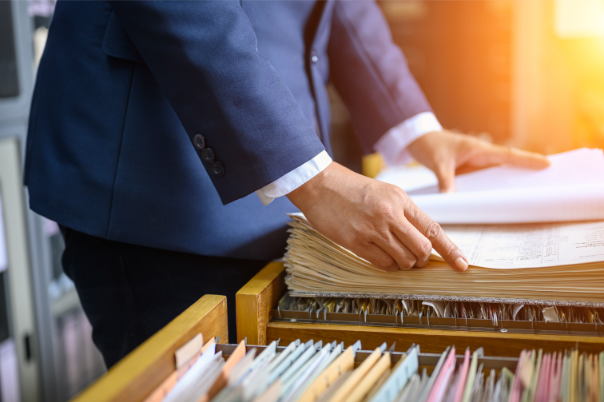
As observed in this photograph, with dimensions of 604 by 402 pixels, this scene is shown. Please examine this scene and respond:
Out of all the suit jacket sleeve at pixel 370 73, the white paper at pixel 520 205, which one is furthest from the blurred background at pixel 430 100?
the white paper at pixel 520 205

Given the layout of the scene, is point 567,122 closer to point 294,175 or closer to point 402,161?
point 402,161

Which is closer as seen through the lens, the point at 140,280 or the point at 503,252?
the point at 503,252

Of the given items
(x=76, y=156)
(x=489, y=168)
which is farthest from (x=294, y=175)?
(x=489, y=168)

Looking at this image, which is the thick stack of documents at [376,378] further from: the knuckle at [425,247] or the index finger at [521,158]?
the index finger at [521,158]

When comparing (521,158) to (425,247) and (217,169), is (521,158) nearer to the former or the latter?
(425,247)

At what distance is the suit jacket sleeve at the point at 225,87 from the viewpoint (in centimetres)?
47

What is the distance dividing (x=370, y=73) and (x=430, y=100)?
1860 millimetres

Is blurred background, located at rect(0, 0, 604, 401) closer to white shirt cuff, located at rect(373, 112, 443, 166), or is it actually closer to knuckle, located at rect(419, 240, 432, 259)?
white shirt cuff, located at rect(373, 112, 443, 166)

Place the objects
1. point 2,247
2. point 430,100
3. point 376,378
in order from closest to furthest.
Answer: point 376,378, point 2,247, point 430,100

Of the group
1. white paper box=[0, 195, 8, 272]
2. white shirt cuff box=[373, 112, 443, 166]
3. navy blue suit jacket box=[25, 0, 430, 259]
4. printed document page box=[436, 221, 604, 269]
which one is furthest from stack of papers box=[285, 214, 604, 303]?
white paper box=[0, 195, 8, 272]

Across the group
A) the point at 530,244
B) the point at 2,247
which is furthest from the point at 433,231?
the point at 2,247

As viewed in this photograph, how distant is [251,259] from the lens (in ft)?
2.10

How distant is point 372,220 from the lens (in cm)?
49

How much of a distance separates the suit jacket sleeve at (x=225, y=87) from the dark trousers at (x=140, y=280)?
169mm
